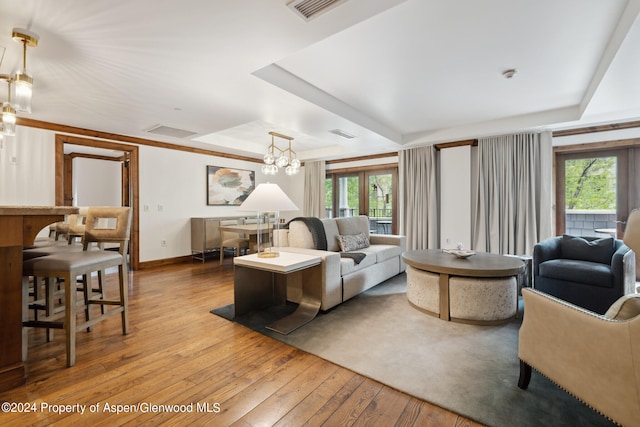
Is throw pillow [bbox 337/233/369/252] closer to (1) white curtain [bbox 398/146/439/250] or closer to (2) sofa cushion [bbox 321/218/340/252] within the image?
(2) sofa cushion [bbox 321/218/340/252]

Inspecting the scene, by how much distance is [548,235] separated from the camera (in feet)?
14.0

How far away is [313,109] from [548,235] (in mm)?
3968

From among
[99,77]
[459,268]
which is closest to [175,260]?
[99,77]

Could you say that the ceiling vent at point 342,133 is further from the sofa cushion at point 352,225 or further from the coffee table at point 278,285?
the coffee table at point 278,285

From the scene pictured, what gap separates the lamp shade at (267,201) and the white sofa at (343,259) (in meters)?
0.66

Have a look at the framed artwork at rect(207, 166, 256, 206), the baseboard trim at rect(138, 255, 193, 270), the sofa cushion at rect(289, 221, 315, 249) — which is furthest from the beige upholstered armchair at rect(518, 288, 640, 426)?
the framed artwork at rect(207, 166, 256, 206)

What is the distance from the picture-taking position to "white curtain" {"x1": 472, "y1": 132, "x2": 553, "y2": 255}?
170 inches

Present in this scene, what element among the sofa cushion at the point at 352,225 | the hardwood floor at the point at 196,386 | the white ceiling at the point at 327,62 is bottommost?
the hardwood floor at the point at 196,386

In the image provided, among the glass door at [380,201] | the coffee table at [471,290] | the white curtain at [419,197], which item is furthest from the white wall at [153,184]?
the coffee table at [471,290]

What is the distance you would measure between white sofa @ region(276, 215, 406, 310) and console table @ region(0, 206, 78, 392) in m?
2.01

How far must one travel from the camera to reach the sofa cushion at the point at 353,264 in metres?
3.11

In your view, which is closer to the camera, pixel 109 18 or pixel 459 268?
pixel 109 18

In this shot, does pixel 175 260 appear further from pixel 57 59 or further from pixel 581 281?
pixel 581 281

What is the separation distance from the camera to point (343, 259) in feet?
10.8
